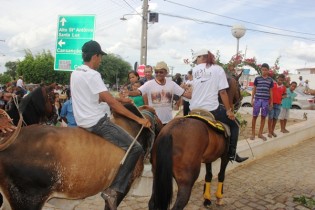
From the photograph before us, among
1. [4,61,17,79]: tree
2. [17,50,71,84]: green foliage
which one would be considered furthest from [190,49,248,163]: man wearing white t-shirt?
[4,61,17,79]: tree

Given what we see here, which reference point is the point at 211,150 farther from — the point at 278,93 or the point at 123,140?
the point at 278,93

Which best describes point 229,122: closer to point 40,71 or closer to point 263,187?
point 263,187

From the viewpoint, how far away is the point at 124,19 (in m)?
18.8

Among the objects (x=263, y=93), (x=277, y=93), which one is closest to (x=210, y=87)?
(x=263, y=93)

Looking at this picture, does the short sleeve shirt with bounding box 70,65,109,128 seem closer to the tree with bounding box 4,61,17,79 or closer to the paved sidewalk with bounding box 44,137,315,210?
the paved sidewalk with bounding box 44,137,315,210

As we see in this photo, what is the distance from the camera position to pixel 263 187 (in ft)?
19.6

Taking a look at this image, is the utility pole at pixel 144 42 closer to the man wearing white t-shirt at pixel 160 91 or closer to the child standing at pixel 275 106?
the child standing at pixel 275 106

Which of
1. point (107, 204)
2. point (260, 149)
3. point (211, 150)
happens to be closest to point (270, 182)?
point (260, 149)

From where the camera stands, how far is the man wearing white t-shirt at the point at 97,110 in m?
3.19

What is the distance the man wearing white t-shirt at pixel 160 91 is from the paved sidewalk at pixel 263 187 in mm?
1568

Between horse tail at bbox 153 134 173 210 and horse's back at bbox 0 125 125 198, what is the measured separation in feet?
2.04

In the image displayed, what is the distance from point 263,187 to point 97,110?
4.06 metres

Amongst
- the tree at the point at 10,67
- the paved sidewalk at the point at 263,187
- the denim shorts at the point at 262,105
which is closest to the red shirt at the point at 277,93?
the denim shorts at the point at 262,105

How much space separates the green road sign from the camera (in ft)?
24.9
